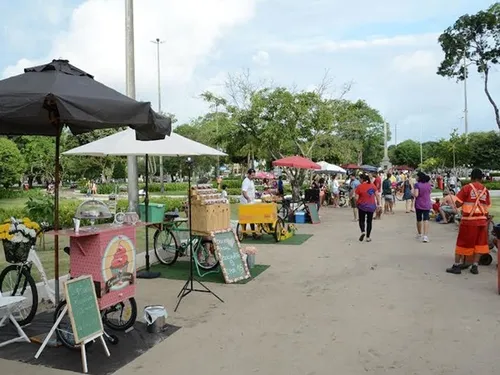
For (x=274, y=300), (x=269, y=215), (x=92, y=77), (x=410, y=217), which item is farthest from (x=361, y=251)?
(x=410, y=217)

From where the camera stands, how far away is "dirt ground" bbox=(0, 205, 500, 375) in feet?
13.8

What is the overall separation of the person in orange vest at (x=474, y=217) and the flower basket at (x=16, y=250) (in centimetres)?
639

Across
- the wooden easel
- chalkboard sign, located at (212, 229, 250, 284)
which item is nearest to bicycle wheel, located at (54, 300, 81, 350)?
the wooden easel

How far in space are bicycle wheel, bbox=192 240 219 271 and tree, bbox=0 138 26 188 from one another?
90.8ft

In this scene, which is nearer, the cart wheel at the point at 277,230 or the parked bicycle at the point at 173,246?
the parked bicycle at the point at 173,246

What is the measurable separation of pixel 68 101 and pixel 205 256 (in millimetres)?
4645

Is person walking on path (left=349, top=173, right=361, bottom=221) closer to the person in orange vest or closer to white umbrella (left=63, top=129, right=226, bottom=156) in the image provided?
the person in orange vest

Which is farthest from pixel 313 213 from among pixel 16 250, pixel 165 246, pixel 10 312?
pixel 10 312

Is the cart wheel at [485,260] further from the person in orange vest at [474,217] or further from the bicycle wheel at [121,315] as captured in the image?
the bicycle wheel at [121,315]

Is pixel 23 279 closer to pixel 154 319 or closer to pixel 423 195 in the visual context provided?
pixel 154 319

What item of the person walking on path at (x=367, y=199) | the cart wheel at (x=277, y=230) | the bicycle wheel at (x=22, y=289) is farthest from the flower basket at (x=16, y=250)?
the person walking on path at (x=367, y=199)

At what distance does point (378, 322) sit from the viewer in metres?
5.36

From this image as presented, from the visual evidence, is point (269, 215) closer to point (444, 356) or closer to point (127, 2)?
point (127, 2)

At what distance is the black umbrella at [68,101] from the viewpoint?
414 cm
